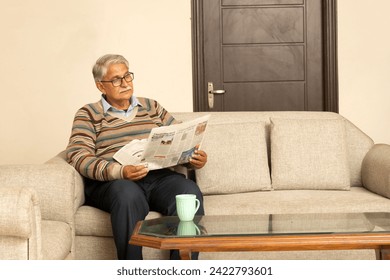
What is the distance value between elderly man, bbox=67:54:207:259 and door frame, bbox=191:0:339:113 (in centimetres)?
171

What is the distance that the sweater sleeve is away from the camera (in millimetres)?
3154

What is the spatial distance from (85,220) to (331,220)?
1.10 meters

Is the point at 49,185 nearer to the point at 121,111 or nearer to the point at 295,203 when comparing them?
the point at 121,111

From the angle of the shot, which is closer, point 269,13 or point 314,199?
point 314,199

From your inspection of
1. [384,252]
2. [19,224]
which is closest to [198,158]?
[384,252]

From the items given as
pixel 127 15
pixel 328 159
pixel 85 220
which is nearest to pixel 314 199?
pixel 328 159

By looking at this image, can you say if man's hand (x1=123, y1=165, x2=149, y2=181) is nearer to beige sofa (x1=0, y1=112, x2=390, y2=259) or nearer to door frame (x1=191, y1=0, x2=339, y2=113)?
beige sofa (x1=0, y1=112, x2=390, y2=259)

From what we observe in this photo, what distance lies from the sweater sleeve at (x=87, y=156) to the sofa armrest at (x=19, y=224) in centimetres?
85

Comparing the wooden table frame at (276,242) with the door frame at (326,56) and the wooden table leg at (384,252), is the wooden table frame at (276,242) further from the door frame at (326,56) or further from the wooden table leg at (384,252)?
the door frame at (326,56)

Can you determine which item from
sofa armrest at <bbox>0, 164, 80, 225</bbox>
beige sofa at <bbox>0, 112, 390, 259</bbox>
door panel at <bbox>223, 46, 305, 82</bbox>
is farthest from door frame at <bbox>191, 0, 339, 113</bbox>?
sofa armrest at <bbox>0, 164, 80, 225</bbox>

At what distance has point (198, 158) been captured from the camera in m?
3.30

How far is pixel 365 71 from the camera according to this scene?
522 centimetres

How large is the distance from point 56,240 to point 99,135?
751 mm
